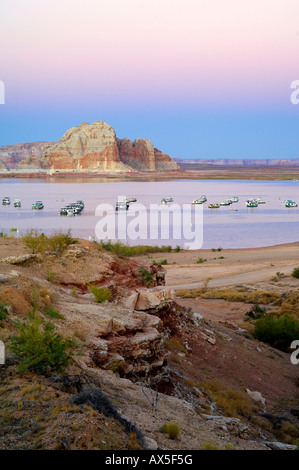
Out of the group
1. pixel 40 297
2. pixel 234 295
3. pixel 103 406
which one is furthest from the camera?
pixel 234 295

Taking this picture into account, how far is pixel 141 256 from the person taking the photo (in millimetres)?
27953

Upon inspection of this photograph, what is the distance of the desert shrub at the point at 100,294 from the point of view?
27.1 feet

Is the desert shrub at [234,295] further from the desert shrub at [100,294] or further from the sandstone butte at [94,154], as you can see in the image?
the sandstone butte at [94,154]

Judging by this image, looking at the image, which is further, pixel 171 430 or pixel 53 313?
pixel 53 313

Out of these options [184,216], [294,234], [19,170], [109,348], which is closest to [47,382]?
[109,348]

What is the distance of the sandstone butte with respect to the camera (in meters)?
156

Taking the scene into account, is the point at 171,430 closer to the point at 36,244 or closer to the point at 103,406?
the point at 103,406

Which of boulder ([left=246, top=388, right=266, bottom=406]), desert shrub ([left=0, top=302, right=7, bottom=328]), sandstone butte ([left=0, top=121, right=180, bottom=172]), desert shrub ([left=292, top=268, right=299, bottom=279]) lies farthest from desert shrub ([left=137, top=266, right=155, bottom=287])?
sandstone butte ([left=0, top=121, right=180, bottom=172])

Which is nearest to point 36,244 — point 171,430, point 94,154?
point 171,430

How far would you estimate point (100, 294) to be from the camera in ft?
27.2

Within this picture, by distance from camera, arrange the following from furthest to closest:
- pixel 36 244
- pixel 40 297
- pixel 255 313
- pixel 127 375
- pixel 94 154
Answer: pixel 94 154, pixel 255 313, pixel 36 244, pixel 40 297, pixel 127 375

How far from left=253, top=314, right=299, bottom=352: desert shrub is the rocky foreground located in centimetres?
42

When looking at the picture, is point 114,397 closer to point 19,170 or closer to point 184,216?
Result: point 184,216

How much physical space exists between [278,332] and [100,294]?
256 inches
